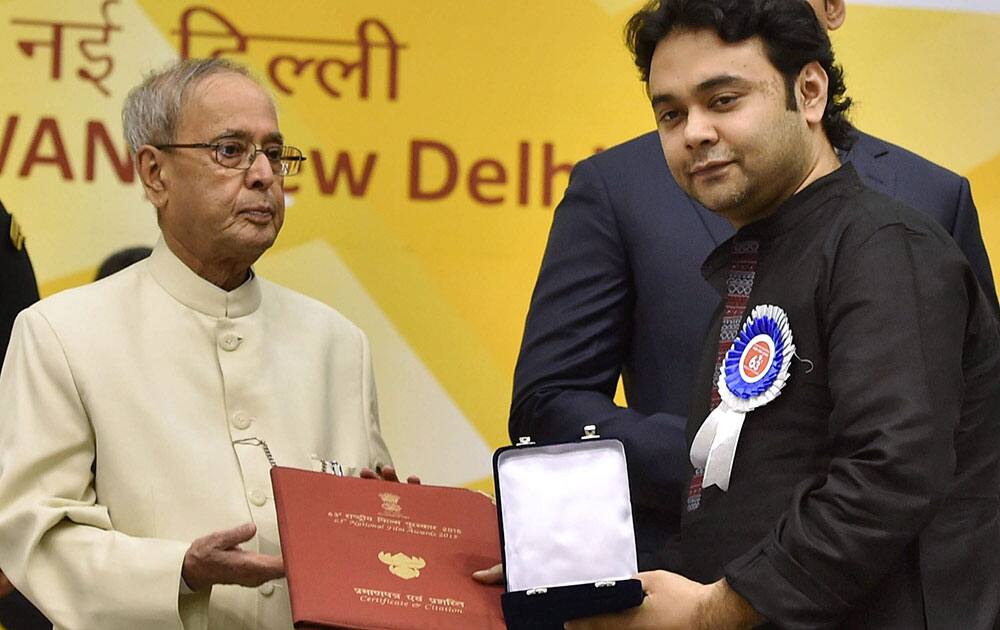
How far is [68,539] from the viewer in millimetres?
2621

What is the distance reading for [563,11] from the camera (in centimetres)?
406

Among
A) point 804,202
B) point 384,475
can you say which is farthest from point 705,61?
point 384,475

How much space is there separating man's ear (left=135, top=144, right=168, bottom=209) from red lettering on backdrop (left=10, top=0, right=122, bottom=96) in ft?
3.45

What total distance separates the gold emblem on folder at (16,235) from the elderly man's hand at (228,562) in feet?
4.35

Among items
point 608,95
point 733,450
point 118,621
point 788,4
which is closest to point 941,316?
point 733,450

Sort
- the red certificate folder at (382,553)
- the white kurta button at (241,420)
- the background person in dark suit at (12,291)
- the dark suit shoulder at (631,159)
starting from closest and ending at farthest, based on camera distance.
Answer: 1. the red certificate folder at (382,553)
2. the white kurta button at (241,420)
3. the dark suit shoulder at (631,159)
4. the background person in dark suit at (12,291)

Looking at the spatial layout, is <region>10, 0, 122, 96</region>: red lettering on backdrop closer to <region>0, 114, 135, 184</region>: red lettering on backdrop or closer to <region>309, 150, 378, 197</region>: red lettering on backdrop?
<region>0, 114, 135, 184</region>: red lettering on backdrop

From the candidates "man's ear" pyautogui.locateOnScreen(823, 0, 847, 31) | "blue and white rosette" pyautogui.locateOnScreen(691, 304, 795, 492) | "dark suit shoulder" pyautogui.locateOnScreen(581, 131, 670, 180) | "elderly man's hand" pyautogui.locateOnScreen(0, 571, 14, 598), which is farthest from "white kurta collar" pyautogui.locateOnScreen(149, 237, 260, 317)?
"man's ear" pyautogui.locateOnScreen(823, 0, 847, 31)

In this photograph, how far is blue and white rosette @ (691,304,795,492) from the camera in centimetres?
208

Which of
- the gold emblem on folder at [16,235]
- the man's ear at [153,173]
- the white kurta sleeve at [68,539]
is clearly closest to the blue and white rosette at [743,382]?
the white kurta sleeve at [68,539]

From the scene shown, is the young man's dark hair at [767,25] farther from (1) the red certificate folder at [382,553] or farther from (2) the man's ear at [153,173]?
(2) the man's ear at [153,173]

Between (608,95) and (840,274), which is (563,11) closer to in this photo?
(608,95)

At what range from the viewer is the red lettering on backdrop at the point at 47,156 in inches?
152

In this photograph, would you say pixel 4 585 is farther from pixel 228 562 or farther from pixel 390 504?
pixel 390 504
